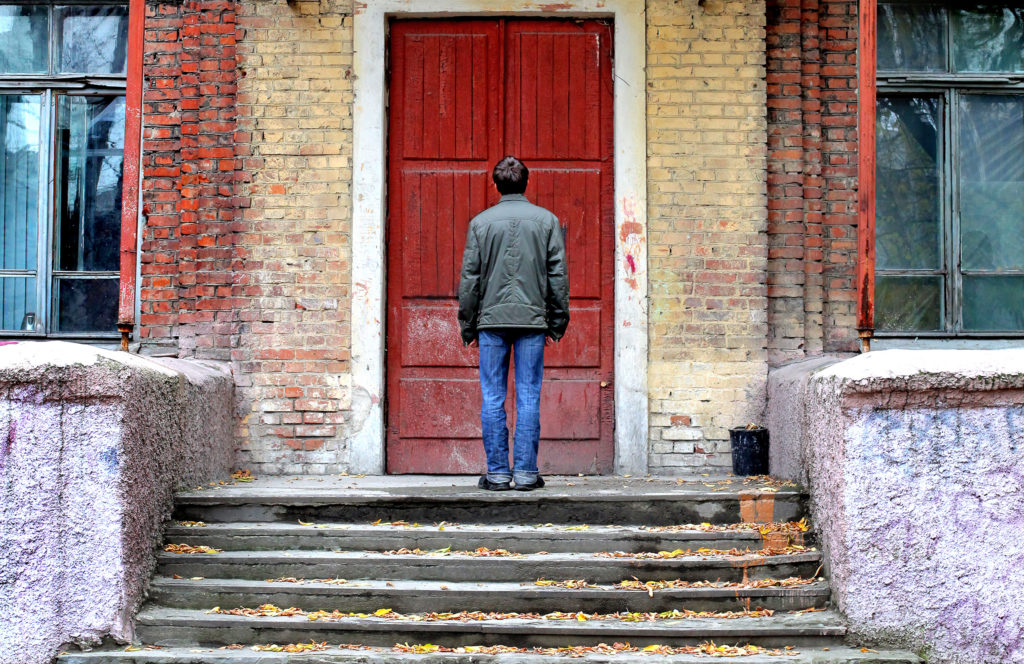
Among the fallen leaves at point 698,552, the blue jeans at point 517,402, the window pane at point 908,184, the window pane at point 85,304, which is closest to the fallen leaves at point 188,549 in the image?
the blue jeans at point 517,402

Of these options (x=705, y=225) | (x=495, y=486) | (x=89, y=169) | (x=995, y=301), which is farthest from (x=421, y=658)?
(x=995, y=301)

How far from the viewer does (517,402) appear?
577 centimetres

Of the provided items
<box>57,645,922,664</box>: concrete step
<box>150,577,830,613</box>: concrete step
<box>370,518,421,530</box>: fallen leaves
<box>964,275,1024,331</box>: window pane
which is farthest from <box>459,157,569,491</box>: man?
<box>964,275,1024,331</box>: window pane

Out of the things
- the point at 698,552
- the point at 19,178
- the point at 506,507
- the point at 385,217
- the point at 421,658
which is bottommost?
the point at 421,658

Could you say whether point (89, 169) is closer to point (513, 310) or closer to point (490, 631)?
point (513, 310)

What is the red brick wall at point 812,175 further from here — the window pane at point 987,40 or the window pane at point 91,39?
the window pane at point 91,39

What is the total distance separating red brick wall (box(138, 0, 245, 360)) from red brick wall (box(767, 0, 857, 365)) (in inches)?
144

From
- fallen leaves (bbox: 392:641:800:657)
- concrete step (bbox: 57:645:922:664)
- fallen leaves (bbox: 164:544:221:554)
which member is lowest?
concrete step (bbox: 57:645:922:664)

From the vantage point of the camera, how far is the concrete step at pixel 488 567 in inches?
195

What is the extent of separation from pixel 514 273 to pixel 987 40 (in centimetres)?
413

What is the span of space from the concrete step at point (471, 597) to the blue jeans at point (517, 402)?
93cm

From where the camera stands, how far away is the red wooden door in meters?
6.86

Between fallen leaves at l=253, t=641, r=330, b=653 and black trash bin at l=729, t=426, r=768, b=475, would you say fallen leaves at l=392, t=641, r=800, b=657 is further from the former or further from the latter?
black trash bin at l=729, t=426, r=768, b=475

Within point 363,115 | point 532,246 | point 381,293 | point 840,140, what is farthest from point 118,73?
point 840,140
